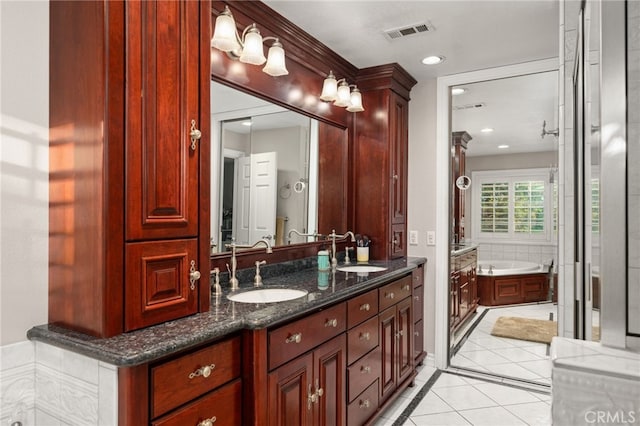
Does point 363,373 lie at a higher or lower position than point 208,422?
lower

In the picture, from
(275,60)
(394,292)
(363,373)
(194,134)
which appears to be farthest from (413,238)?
(194,134)

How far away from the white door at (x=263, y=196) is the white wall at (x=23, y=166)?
1.12 meters

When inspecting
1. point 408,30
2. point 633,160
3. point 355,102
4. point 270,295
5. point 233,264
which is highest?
point 408,30

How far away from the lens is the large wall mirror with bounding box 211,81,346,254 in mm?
2146

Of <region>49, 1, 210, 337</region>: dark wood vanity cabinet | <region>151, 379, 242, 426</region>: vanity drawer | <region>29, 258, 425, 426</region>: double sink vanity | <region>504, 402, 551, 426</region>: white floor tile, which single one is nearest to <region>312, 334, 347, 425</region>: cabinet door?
<region>29, 258, 425, 426</region>: double sink vanity

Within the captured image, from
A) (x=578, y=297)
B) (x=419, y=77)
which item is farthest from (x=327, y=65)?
(x=578, y=297)

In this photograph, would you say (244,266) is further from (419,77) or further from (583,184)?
(419,77)

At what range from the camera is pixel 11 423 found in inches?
50.4

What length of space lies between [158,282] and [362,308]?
1208mm

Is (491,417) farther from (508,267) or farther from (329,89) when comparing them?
(508,267)

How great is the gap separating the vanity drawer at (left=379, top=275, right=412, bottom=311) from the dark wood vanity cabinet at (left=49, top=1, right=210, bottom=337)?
1307 millimetres

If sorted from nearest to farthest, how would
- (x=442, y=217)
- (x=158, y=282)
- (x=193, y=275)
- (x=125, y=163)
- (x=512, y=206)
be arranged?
(x=125, y=163), (x=158, y=282), (x=193, y=275), (x=442, y=217), (x=512, y=206)

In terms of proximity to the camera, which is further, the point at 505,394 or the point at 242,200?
the point at 505,394

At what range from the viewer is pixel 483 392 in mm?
2912
